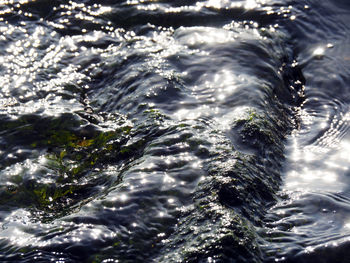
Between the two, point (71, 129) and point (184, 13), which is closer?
point (71, 129)

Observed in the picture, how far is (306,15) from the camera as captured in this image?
232 inches

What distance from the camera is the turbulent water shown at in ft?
9.26

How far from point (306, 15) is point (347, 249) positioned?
152 inches

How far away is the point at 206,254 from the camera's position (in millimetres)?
2592

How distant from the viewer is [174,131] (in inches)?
145

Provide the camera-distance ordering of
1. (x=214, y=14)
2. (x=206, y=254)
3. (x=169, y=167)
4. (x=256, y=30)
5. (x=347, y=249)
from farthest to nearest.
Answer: (x=214, y=14)
(x=256, y=30)
(x=169, y=167)
(x=347, y=249)
(x=206, y=254)

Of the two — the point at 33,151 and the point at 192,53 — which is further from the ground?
the point at 192,53

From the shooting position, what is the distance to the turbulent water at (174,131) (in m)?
2.82

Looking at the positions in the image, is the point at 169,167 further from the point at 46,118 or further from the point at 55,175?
the point at 46,118

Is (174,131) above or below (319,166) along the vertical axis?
above

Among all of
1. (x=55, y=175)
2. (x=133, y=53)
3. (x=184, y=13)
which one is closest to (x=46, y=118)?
(x=55, y=175)

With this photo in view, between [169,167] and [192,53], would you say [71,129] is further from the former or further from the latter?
[192,53]

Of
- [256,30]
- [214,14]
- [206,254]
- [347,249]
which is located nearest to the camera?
[206,254]

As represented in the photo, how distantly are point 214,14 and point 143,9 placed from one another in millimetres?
923
